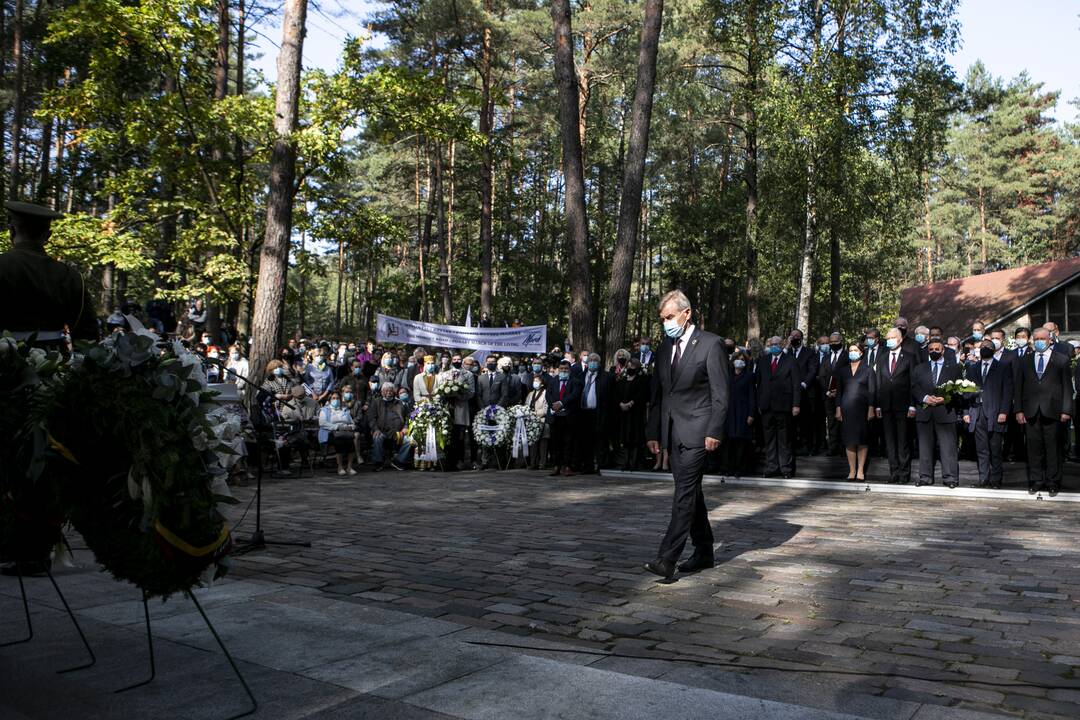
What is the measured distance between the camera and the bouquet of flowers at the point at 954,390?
11.8 m

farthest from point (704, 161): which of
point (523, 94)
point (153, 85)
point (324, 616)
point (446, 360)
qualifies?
point (324, 616)

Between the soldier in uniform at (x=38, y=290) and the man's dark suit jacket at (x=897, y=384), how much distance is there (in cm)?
1066

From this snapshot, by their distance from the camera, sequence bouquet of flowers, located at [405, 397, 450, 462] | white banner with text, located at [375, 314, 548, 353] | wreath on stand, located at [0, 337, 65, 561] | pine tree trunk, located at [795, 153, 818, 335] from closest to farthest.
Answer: wreath on stand, located at [0, 337, 65, 561] → bouquet of flowers, located at [405, 397, 450, 462] → white banner with text, located at [375, 314, 548, 353] → pine tree trunk, located at [795, 153, 818, 335]

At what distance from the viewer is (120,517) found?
3.53 m

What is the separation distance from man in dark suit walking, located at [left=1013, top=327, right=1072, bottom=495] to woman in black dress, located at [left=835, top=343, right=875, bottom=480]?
6.42ft

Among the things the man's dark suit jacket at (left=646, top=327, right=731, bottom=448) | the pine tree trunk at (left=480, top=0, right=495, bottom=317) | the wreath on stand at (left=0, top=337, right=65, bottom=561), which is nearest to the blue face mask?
the man's dark suit jacket at (left=646, top=327, right=731, bottom=448)

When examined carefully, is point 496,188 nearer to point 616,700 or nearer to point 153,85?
point 153,85

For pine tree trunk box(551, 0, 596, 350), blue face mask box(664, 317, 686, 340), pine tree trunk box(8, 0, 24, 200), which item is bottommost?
blue face mask box(664, 317, 686, 340)

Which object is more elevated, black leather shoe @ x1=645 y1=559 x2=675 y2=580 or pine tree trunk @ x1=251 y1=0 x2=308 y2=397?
pine tree trunk @ x1=251 y1=0 x2=308 y2=397

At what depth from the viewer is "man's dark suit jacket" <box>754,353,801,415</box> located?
534 inches

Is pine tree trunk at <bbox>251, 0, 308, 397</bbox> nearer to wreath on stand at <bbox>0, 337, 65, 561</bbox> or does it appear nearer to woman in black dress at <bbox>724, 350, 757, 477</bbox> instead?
woman in black dress at <bbox>724, 350, 757, 477</bbox>

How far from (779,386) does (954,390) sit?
8.63 feet

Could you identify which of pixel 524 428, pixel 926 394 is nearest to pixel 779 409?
pixel 926 394

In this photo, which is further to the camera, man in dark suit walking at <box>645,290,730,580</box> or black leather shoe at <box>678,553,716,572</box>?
black leather shoe at <box>678,553,716,572</box>
